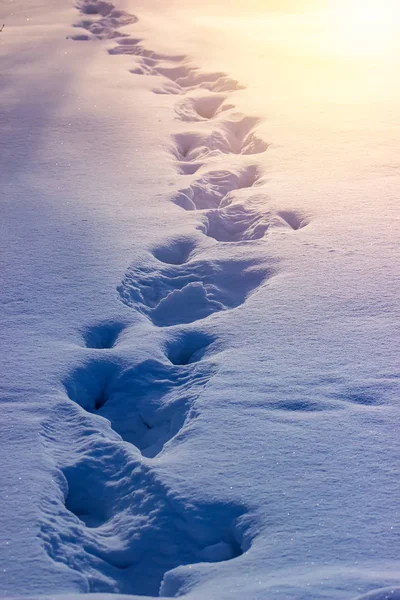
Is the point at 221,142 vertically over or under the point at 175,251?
over

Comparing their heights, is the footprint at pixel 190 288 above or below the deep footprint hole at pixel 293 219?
below

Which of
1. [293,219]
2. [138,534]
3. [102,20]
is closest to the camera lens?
[138,534]

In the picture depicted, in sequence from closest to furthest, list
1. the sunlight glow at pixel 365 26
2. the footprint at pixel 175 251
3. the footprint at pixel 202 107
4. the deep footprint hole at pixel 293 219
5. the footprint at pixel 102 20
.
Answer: the footprint at pixel 175 251, the deep footprint hole at pixel 293 219, the footprint at pixel 202 107, the sunlight glow at pixel 365 26, the footprint at pixel 102 20

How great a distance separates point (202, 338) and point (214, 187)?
113 cm

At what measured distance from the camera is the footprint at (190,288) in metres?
2.35

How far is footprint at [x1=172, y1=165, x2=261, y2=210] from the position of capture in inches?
119

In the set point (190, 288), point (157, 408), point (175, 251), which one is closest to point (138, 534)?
point (157, 408)

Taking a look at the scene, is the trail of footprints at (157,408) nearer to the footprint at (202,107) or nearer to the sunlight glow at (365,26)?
the footprint at (202,107)

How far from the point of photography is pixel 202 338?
85.3 inches

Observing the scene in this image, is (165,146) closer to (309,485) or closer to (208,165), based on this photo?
(208,165)

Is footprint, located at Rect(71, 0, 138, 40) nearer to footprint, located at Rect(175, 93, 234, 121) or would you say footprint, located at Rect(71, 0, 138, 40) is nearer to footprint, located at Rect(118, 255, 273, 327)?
footprint, located at Rect(175, 93, 234, 121)

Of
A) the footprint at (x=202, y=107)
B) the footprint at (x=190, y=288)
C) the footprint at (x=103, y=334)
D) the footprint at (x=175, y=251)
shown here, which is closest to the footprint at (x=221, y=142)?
the footprint at (x=202, y=107)

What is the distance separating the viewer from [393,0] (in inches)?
228

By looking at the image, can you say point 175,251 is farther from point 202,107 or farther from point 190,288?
point 202,107
